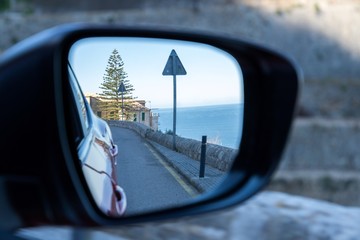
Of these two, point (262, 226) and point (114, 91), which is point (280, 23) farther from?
point (114, 91)

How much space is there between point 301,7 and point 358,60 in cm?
50

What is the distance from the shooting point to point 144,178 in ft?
4.32

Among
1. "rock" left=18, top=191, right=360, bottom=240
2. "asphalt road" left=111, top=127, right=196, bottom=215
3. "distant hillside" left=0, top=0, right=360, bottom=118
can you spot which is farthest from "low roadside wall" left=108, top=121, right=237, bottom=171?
"distant hillside" left=0, top=0, right=360, bottom=118

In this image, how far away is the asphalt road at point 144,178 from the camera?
50.2 inches

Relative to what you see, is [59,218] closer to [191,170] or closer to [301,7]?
[191,170]

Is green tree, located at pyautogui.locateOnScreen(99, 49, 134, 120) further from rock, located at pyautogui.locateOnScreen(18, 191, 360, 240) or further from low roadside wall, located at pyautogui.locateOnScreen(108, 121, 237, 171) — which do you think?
rock, located at pyautogui.locateOnScreen(18, 191, 360, 240)

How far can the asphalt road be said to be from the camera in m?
1.28

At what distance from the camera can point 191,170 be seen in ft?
4.46

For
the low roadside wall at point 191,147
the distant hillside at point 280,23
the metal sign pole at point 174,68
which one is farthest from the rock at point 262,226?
the distant hillside at point 280,23

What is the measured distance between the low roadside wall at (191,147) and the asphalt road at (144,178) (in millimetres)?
17

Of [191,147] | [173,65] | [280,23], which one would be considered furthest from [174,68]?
[280,23]

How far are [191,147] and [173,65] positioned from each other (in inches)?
8.2

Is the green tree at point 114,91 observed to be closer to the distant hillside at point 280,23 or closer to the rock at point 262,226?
the rock at point 262,226

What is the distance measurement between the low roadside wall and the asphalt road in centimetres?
2
